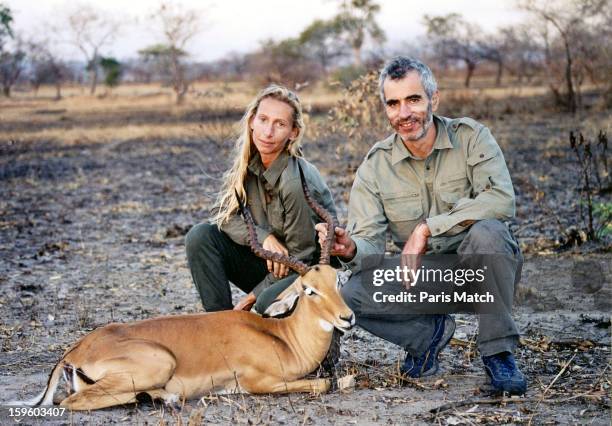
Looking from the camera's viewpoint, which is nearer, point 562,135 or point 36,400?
point 36,400

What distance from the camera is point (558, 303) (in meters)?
6.94

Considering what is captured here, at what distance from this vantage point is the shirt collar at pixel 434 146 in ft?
17.5

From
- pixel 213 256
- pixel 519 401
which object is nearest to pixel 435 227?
pixel 519 401

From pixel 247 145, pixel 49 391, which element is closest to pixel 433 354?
pixel 247 145

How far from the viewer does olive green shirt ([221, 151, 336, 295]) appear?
5594 millimetres

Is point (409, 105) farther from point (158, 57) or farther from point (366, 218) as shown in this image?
point (158, 57)

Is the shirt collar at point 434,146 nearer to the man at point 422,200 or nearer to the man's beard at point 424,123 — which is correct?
the man at point 422,200

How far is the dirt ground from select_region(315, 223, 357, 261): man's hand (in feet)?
2.51

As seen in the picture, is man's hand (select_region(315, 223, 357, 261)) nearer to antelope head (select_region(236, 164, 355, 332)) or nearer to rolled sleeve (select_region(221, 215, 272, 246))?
antelope head (select_region(236, 164, 355, 332))

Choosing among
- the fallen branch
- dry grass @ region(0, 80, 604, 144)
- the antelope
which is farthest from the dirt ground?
dry grass @ region(0, 80, 604, 144)

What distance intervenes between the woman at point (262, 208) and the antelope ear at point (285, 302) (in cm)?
40

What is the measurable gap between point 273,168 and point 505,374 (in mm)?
1984

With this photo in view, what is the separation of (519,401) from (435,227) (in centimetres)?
108

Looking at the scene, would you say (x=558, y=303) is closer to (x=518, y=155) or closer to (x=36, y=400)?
(x=36, y=400)
